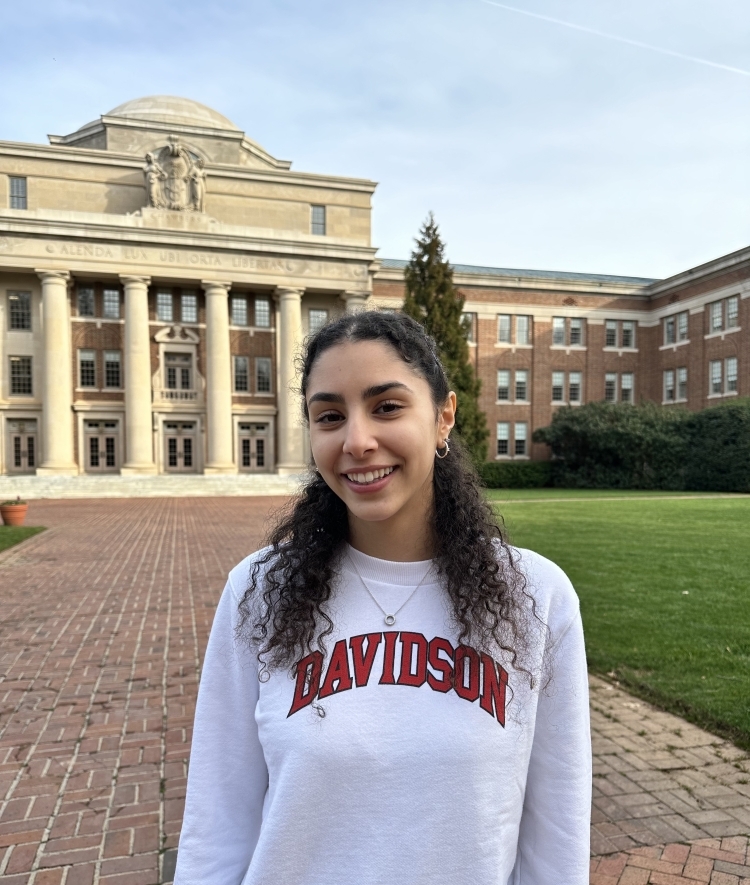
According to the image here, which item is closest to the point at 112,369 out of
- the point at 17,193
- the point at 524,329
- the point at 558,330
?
the point at 17,193

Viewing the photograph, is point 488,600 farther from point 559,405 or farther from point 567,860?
point 559,405

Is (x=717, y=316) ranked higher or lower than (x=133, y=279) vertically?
lower

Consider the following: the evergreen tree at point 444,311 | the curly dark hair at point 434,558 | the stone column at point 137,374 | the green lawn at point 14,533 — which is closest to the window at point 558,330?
the evergreen tree at point 444,311

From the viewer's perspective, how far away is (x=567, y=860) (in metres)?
1.63

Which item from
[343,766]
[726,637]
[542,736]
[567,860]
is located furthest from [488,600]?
[726,637]

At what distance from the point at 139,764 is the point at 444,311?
3381 cm

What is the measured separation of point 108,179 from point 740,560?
138 ft

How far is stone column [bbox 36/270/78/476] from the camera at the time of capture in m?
38.3

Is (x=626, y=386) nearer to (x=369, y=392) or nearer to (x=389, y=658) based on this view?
(x=369, y=392)

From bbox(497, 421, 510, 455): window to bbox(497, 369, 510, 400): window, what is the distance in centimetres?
192

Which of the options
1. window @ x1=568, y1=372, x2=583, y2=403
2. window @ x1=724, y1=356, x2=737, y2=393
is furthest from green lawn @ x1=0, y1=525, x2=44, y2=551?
window @ x1=724, y1=356, x2=737, y2=393

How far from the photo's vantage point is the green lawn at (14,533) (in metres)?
14.9

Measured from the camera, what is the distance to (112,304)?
41625 millimetres

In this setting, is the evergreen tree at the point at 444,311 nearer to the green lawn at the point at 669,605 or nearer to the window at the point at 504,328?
the window at the point at 504,328
